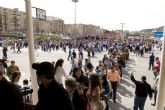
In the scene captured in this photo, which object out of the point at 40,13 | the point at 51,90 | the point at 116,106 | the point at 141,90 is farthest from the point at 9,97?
the point at 116,106

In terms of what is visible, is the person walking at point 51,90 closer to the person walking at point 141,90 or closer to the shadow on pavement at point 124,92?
the person walking at point 141,90

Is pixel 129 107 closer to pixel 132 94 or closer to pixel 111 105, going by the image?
pixel 111 105

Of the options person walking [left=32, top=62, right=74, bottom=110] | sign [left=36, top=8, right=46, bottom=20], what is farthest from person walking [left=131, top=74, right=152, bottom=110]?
person walking [left=32, top=62, right=74, bottom=110]

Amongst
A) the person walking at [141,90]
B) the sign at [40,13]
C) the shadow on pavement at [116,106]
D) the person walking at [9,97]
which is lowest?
the shadow on pavement at [116,106]

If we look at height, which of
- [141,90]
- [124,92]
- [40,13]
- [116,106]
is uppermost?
[40,13]

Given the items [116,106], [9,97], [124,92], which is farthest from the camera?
[124,92]

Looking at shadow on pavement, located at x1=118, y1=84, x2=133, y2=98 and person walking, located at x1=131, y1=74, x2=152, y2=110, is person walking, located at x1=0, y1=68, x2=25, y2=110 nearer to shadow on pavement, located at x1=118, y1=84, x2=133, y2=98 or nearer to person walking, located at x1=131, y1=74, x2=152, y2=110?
person walking, located at x1=131, y1=74, x2=152, y2=110

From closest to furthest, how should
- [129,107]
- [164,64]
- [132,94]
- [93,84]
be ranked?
[93,84] < [164,64] < [129,107] < [132,94]

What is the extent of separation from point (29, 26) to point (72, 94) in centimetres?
329

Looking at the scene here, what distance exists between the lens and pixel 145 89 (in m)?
7.34

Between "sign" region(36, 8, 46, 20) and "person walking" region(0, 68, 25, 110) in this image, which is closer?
"person walking" region(0, 68, 25, 110)

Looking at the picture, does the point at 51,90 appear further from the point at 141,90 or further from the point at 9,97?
the point at 141,90

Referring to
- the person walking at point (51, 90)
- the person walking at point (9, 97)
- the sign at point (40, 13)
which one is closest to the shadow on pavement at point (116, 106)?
the sign at point (40, 13)

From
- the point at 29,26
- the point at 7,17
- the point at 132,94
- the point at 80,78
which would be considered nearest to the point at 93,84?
the point at 80,78
